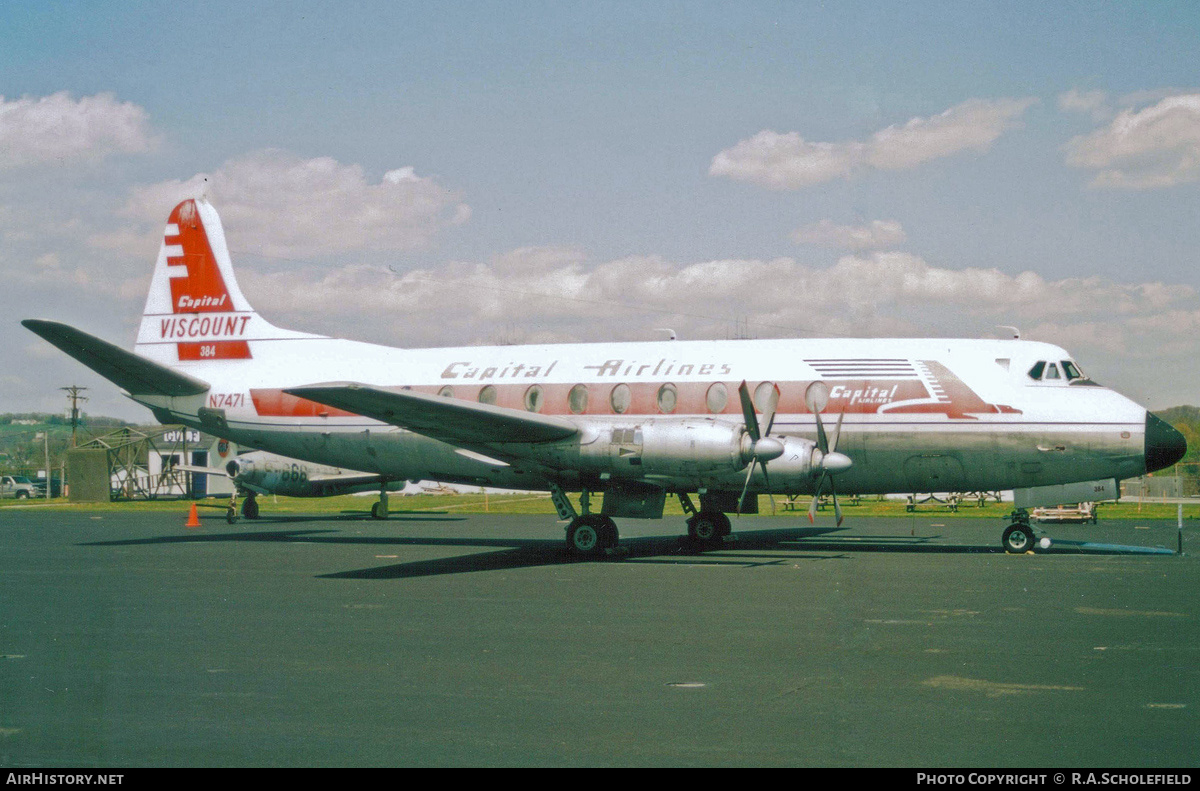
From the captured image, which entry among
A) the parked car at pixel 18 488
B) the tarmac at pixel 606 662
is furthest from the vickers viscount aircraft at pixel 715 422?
the parked car at pixel 18 488

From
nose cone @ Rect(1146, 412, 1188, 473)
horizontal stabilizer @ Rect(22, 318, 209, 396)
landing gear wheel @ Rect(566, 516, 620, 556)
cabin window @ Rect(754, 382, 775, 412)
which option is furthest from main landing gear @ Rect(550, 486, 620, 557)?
horizontal stabilizer @ Rect(22, 318, 209, 396)

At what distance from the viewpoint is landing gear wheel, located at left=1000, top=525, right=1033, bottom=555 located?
2108cm

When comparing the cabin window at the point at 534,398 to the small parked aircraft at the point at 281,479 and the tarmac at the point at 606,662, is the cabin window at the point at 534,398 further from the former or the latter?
the small parked aircraft at the point at 281,479

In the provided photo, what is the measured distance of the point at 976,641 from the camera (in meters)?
10.9

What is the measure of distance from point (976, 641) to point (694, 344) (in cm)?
1305

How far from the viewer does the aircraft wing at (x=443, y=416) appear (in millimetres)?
18500

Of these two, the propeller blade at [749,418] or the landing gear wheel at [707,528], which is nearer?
the propeller blade at [749,418]

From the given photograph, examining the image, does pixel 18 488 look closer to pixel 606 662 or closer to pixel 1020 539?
pixel 1020 539

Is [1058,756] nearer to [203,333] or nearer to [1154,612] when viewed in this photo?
[1154,612]

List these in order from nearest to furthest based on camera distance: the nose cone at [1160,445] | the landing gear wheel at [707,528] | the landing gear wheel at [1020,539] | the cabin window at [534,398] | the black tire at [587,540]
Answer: the nose cone at [1160,445] < the landing gear wheel at [1020,539] < the black tire at [587,540] < the cabin window at [534,398] < the landing gear wheel at [707,528]

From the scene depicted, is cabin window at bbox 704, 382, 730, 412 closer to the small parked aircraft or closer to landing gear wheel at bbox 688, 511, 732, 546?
landing gear wheel at bbox 688, 511, 732, 546

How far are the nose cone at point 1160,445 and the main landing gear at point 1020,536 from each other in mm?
2537

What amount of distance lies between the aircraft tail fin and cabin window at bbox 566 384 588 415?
9073 mm

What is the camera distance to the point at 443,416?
1983cm
